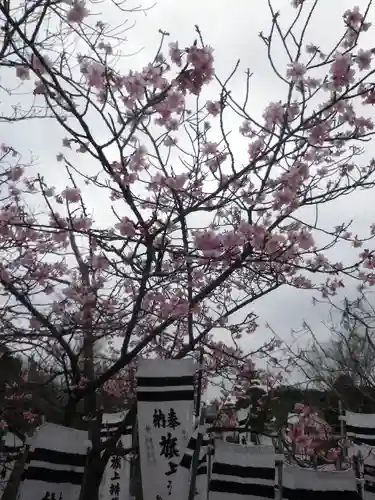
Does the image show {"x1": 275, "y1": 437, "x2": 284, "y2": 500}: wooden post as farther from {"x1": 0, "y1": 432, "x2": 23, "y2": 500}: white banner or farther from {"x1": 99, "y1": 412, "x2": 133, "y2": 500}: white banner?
{"x1": 99, "y1": 412, "x2": 133, "y2": 500}: white banner

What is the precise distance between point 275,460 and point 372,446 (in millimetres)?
2579

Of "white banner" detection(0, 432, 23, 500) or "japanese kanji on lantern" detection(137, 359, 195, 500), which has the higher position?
"japanese kanji on lantern" detection(137, 359, 195, 500)

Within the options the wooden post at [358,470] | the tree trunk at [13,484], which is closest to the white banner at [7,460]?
the tree trunk at [13,484]

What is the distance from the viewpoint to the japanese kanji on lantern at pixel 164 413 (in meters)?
4.00

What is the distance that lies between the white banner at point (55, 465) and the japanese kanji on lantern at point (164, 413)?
751 mm

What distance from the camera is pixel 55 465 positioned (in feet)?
14.5

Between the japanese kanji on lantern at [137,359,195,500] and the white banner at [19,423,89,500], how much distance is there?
0.75 m

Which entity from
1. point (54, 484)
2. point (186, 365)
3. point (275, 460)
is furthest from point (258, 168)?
point (54, 484)

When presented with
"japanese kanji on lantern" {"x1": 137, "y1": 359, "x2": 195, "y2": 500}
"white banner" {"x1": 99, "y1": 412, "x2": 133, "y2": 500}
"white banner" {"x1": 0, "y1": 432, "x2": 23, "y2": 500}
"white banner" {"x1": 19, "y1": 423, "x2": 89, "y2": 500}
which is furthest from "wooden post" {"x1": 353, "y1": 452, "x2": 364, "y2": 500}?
"white banner" {"x1": 0, "y1": 432, "x2": 23, "y2": 500}

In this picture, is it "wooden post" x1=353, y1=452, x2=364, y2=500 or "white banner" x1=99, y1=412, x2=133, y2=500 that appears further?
"white banner" x1=99, y1=412, x2=133, y2=500

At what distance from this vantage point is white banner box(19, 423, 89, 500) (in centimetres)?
432

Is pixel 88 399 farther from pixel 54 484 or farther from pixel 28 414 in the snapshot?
pixel 28 414

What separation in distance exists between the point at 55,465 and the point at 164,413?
3.66 ft

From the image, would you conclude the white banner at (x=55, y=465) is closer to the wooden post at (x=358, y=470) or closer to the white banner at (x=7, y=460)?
the white banner at (x=7, y=460)
